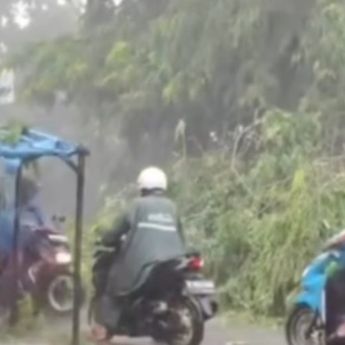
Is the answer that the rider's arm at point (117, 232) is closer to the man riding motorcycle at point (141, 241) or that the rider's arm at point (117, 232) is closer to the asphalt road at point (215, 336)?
the man riding motorcycle at point (141, 241)

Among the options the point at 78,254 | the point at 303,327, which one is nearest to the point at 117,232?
the point at 78,254

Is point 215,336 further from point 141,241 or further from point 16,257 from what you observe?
point 16,257

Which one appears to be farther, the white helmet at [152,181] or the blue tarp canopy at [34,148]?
the white helmet at [152,181]

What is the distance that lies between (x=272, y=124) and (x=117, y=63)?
627 centimetres

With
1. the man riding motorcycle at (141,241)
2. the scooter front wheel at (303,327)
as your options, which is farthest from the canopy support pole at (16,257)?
the scooter front wheel at (303,327)

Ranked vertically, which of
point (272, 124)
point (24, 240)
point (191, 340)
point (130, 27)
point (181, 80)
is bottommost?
point (191, 340)

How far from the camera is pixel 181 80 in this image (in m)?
19.3

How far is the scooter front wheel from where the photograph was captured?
32.5 feet

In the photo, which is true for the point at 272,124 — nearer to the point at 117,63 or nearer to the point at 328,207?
the point at 328,207

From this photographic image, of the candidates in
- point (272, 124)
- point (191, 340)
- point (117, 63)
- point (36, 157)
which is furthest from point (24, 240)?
point (117, 63)

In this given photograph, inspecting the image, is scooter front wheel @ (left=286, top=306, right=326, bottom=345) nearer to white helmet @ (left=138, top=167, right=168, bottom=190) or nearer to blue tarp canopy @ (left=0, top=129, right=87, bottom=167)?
white helmet @ (left=138, top=167, right=168, bottom=190)

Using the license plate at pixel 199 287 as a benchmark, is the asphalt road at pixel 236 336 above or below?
below

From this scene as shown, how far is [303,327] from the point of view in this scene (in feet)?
33.7

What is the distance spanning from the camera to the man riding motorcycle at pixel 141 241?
10336 millimetres
